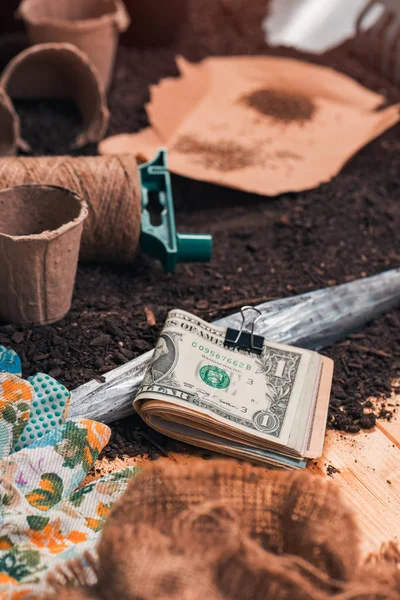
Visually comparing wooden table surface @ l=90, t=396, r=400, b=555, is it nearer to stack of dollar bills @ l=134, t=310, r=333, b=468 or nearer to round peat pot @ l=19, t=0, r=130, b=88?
stack of dollar bills @ l=134, t=310, r=333, b=468

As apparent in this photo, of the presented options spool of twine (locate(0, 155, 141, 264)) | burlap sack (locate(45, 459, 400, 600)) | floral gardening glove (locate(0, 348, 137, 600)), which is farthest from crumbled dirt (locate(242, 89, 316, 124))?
burlap sack (locate(45, 459, 400, 600))

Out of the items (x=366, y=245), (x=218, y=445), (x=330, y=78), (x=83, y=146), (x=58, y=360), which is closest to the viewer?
(x=218, y=445)

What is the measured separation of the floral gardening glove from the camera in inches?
47.3

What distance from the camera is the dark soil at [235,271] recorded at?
1.84 meters

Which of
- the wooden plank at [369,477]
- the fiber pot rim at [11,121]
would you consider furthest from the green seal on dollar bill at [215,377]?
the fiber pot rim at [11,121]

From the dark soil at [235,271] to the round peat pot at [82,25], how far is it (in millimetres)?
239

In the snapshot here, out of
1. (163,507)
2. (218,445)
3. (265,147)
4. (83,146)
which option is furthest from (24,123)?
(163,507)

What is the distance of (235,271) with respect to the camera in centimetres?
231

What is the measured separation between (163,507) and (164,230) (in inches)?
48.2

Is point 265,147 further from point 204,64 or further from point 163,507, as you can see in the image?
point 163,507

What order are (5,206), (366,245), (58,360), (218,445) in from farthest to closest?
(366,245)
(5,206)
(58,360)
(218,445)

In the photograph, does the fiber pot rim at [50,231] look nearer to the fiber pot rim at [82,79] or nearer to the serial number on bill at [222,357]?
the serial number on bill at [222,357]

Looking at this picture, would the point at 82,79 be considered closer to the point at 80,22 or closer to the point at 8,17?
the point at 80,22

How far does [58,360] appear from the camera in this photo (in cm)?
180
